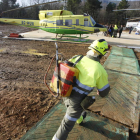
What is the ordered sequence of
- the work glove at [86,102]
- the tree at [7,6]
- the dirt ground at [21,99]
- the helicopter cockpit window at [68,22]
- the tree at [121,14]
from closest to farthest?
the work glove at [86,102]
the dirt ground at [21,99]
the helicopter cockpit window at [68,22]
the tree at [121,14]
the tree at [7,6]

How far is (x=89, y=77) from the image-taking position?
1759mm

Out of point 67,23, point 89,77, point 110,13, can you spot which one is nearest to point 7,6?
point 110,13

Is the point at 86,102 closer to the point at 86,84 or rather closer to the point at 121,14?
the point at 86,84

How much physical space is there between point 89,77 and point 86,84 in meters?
0.12

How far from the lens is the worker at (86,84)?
69.8 inches

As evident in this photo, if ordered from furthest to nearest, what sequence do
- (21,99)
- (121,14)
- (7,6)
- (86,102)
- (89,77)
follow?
1. (7,6)
2. (121,14)
3. (21,99)
4. (86,102)
5. (89,77)

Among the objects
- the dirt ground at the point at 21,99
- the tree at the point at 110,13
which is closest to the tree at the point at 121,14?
the tree at the point at 110,13

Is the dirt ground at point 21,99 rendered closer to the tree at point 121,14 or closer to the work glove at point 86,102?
the work glove at point 86,102

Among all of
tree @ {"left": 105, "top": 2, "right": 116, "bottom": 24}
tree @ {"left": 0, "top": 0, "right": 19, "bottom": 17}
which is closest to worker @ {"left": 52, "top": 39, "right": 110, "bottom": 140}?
tree @ {"left": 105, "top": 2, "right": 116, "bottom": 24}

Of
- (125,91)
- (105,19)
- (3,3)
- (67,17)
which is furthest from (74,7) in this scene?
(125,91)

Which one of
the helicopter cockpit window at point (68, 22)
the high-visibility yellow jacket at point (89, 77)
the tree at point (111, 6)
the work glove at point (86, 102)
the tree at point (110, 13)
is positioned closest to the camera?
the high-visibility yellow jacket at point (89, 77)

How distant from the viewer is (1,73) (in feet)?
16.5

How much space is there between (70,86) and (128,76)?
12.2 ft

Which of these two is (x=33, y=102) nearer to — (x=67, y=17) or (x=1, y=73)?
(x=1, y=73)
